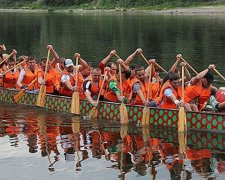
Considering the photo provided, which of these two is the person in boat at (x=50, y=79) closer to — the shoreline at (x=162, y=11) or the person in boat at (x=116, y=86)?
the person in boat at (x=116, y=86)

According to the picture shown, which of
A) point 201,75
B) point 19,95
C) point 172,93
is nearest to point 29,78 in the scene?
point 19,95

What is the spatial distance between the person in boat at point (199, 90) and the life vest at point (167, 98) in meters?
0.25

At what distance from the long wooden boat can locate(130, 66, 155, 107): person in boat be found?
34 cm

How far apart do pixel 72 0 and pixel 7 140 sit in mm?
87016

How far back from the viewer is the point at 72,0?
10162cm

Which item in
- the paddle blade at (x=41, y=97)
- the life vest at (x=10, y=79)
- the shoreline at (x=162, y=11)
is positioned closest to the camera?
the paddle blade at (x=41, y=97)

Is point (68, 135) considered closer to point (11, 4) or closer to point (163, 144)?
point (163, 144)

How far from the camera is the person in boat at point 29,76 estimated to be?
2230 centimetres

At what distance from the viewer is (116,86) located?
1852 centimetres

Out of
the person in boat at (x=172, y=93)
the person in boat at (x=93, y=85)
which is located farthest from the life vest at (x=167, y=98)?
the person in boat at (x=93, y=85)

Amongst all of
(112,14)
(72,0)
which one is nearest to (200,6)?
(112,14)

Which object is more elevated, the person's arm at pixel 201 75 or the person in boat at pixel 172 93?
the person's arm at pixel 201 75

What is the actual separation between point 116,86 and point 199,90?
9.88 feet

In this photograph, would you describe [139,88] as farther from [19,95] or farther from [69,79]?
[19,95]
